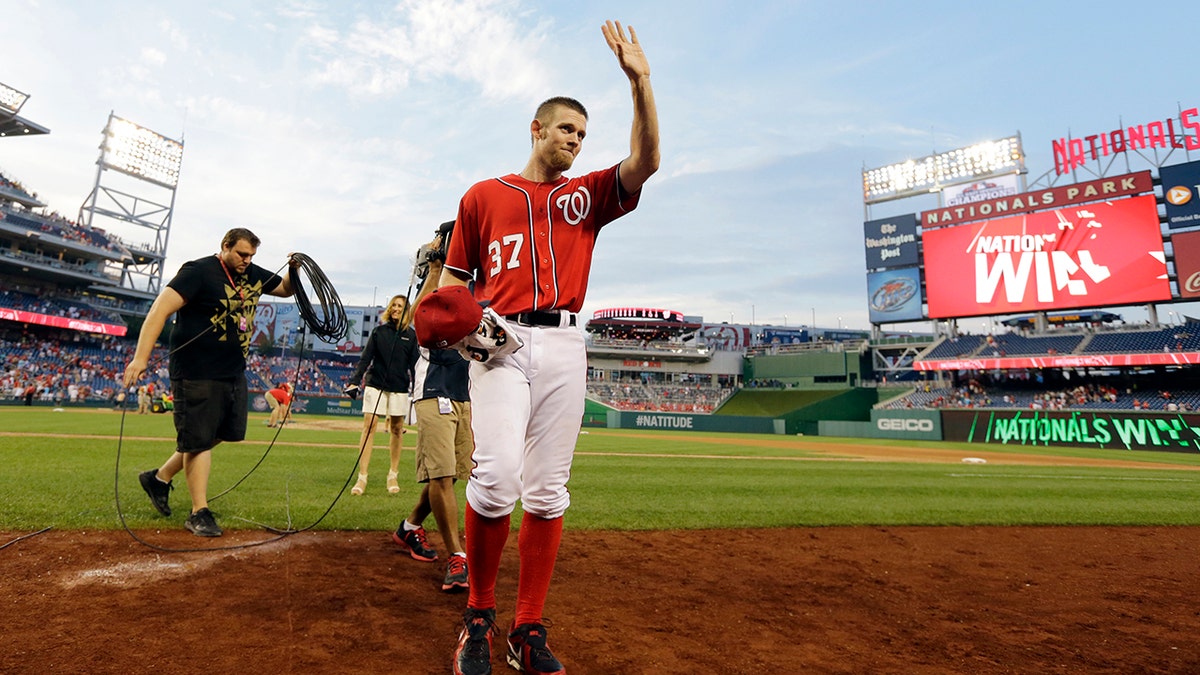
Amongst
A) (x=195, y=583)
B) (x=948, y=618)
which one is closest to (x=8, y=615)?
(x=195, y=583)

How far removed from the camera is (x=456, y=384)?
13.1 ft

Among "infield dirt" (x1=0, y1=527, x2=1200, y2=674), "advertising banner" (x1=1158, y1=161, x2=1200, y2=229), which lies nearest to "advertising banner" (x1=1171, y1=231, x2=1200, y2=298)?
"advertising banner" (x1=1158, y1=161, x2=1200, y2=229)

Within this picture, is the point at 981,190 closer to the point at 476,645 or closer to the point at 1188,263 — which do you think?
the point at 1188,263

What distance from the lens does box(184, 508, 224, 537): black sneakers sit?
12.7ft

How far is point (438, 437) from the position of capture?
369 centimetres

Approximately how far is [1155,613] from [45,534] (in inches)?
262

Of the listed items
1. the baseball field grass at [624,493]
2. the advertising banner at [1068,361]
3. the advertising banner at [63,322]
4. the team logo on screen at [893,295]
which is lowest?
the baseball field grass at [624,493]

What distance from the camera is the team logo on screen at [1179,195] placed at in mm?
28688

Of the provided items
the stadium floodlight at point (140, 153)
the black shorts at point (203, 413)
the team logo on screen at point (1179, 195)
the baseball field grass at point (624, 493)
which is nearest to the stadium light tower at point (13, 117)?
the stadium floodlight at point (140, 153)

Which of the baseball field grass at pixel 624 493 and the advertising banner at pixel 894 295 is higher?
the advertising banner at pixel 894 295

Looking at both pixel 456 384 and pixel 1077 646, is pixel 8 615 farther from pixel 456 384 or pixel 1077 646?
pixel 1077 646

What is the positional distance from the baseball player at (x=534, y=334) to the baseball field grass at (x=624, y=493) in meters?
2.35

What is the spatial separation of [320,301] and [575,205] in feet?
10.3

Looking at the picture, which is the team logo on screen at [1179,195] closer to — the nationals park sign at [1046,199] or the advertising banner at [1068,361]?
the nationals park sign at [1046,199]
